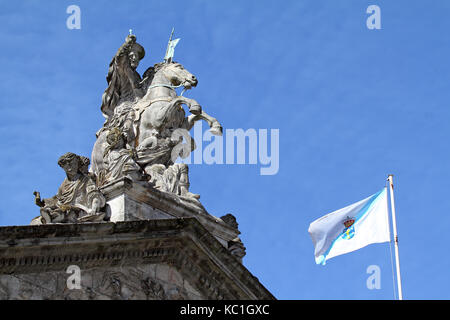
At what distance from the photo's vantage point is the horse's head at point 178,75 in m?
29.9

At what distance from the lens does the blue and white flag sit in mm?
29688

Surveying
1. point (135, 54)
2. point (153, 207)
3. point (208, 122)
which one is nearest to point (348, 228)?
point (208, 122)

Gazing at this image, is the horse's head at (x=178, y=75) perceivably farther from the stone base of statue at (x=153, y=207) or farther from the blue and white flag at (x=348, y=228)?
the blue and white flag at (x=348, y=228)

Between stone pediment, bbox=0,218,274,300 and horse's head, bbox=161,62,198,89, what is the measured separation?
610 cm

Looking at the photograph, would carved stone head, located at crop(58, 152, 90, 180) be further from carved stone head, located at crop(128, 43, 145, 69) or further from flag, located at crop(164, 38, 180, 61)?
flag, located at crop(164, 38, 180, 61)

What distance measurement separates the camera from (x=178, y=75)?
30156mm

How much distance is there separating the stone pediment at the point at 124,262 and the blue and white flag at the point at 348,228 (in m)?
4.42

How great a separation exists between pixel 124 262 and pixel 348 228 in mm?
7980

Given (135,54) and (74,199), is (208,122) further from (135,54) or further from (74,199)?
(74,199)

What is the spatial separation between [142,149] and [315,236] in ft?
17.4
